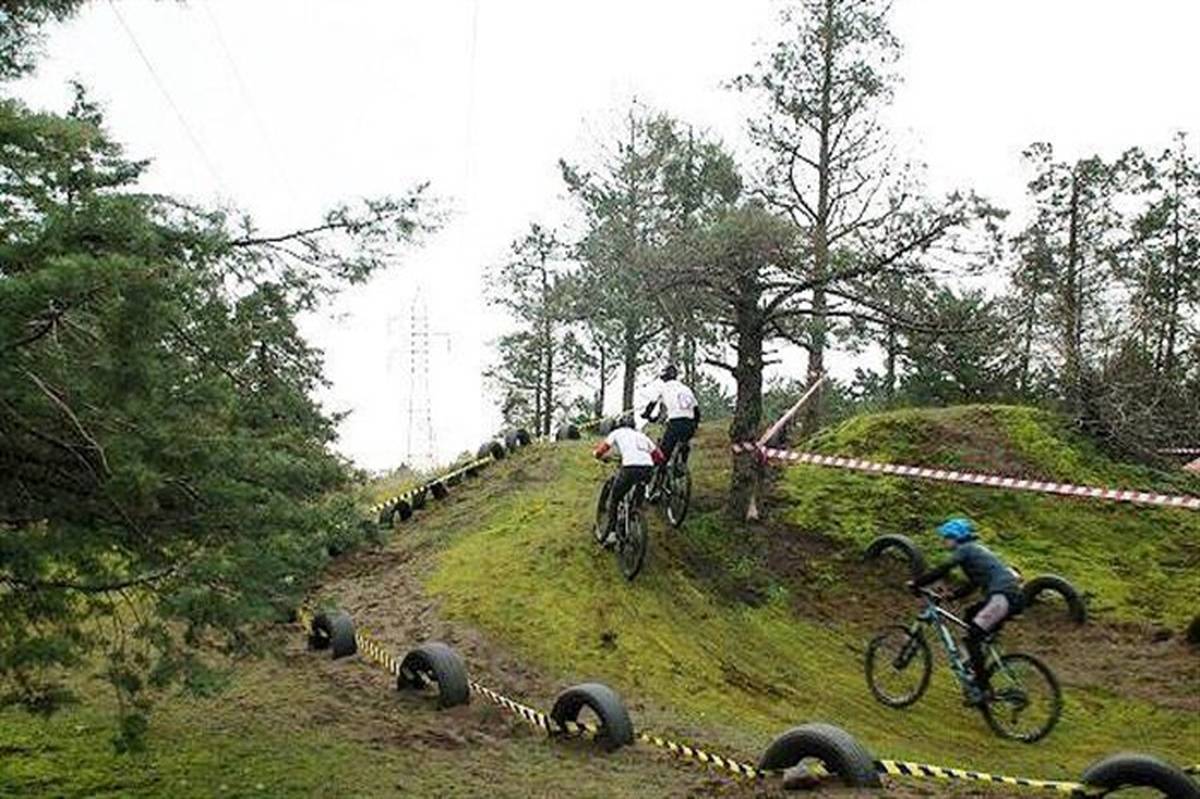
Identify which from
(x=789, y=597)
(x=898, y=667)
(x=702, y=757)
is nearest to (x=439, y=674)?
(x=702, y=757)

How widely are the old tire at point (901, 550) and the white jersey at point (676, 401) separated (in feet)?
9.98

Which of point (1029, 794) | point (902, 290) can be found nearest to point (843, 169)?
point (902, 290)

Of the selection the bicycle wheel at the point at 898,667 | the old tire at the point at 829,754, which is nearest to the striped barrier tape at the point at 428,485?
the bicycle wheel at the point at 898,667

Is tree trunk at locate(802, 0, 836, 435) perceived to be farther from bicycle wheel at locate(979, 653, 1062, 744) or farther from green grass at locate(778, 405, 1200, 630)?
bicycle wheel at locate(979, 653, 1062, 744)

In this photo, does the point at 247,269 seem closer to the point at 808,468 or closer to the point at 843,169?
the point at 808,468

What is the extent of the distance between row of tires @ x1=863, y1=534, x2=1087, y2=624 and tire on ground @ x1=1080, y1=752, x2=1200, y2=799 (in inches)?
212

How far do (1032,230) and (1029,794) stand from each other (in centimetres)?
2670

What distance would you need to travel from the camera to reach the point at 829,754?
21.2ft

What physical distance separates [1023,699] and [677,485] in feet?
20.3

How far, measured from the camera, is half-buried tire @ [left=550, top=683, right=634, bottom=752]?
7.67 m

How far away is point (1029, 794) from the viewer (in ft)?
22.7

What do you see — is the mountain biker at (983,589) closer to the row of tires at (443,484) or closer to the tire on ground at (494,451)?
the row of tires at (443,484)

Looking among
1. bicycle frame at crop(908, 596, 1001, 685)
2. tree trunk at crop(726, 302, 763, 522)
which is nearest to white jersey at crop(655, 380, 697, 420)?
tree trunk at crop(726, 302, 763, 522)

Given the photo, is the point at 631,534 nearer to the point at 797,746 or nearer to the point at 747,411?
the point at 747,411
